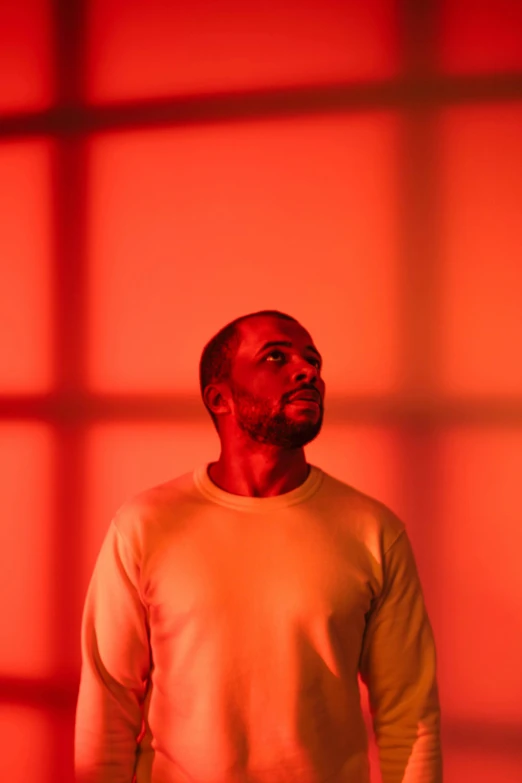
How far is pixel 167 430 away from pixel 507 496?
0.66m

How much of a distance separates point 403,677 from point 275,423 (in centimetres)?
46

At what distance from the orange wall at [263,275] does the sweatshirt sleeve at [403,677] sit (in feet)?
0.70

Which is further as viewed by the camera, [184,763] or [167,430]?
[167,430]

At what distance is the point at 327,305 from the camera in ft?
4.99

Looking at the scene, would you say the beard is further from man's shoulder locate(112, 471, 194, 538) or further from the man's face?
man's shoulder locate(112, 471, 194, 538)

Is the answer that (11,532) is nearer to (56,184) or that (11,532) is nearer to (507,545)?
(56,184)

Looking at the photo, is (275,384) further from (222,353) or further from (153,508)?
(153,508)

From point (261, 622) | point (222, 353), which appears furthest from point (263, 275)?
point (261, 622)

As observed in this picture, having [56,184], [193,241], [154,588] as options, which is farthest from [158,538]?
[56,184]


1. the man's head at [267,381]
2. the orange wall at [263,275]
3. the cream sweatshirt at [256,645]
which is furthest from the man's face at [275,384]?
the orange wall at [263,275]

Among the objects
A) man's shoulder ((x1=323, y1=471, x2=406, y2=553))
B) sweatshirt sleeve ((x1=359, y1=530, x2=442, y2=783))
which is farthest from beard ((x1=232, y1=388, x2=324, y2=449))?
sweatshirt sleeve ((x1=359, y1=530, x2=442, y2=783))

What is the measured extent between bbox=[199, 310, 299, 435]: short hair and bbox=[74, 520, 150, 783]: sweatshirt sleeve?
32cm

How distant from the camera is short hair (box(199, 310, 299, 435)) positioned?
1.33 meters

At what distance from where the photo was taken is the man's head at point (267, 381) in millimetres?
1262
